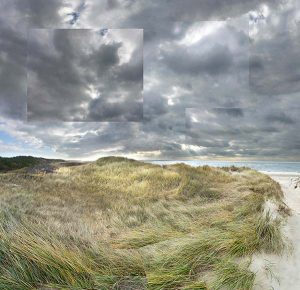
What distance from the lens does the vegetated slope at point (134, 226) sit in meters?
2.36

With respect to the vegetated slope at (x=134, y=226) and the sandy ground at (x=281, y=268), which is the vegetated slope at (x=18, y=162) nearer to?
the vegetated slope at (x=134, y=226)

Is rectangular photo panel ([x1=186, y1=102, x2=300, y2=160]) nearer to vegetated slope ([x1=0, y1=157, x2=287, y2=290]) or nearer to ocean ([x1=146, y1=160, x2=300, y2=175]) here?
ocean ([x1=146, y1=160, x2=300, y2=175])

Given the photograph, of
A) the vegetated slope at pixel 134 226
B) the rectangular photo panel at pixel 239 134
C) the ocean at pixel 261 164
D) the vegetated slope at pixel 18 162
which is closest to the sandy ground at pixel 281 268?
the vegetated slope at pixel 134 226

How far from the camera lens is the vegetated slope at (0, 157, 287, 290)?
2.36 m

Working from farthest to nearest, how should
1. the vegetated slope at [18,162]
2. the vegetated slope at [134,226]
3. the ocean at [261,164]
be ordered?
the ocean at [261,164], the vegetated slope at [18,162], the vegetated slope at [134,226]

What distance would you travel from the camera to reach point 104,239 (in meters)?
3.10

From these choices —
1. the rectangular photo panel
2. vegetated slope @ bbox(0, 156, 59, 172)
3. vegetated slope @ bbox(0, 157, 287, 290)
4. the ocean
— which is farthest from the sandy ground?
vegetated slope @ bbox(0, 156, 59, 172)

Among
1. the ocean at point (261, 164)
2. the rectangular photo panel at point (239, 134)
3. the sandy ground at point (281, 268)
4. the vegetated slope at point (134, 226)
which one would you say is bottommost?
the sandy ground at point (281, 268)

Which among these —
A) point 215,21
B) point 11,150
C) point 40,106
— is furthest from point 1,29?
point 215,21

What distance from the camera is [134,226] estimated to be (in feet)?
11.4

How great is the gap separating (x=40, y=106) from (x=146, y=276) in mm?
3270

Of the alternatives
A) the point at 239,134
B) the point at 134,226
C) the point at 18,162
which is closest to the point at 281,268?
the point at 134,226

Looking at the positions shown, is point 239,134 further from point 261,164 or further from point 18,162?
point 18,162

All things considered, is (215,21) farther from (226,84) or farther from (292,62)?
(292,62)
